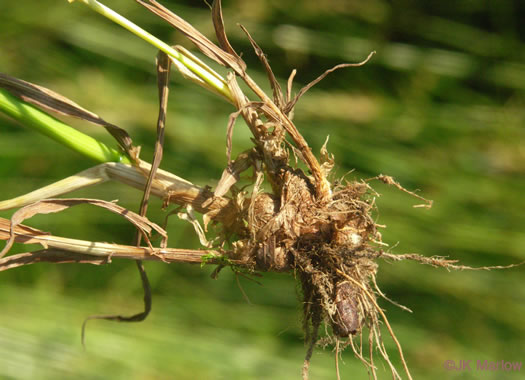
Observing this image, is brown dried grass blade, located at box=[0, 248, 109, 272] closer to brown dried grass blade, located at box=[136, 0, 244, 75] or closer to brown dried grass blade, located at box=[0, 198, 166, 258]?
brown dried grass blade, located at box=[0, 198, 166, 258]

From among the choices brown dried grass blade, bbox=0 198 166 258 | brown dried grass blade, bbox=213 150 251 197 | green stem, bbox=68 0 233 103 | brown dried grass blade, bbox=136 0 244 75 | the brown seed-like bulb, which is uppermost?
brown dried grass blade, bbox=136 0 244 75

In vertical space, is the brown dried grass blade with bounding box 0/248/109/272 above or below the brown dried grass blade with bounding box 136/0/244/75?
below

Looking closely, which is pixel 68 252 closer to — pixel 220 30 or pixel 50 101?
pixel 50 101

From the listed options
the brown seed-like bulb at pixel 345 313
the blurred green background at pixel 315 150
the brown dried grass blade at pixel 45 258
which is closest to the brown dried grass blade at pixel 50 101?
the brown dried grass blade at pixel 45 258

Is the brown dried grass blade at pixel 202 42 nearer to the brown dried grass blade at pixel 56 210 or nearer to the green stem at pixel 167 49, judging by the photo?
the green stem at pixel 167 49

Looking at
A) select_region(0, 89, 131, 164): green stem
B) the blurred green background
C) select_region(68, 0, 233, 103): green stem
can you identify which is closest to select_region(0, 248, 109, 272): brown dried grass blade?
select_region(0, 89, 131, 164): green stem

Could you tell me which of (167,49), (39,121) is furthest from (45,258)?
(167,49)
